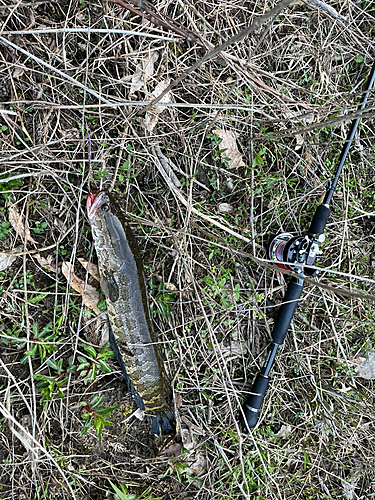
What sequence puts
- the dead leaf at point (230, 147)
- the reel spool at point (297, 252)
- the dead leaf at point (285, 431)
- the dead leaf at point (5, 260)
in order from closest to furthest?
1. the reel spool at point (297, 252)
2. the dead leaf at point (5, 260)
3. the dead leaf at point (230, 147)
4. the dead leaf at point (285, 431)

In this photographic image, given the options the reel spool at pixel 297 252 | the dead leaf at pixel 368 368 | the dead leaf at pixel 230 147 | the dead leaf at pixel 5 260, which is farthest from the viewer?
the dead leaf at pixel 368 368

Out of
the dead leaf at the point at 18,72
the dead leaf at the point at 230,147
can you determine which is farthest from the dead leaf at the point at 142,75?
the dead leaf at the point at 18,72

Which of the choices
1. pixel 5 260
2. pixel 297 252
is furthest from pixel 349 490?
pixel 5 260

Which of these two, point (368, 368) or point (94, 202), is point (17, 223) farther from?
point (368, 368)

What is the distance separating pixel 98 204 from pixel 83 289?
65 centimetres

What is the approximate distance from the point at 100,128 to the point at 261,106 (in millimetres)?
1286

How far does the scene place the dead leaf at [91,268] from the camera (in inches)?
107

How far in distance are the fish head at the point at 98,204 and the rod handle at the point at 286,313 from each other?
1.49 meters

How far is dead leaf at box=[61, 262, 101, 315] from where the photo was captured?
270cm

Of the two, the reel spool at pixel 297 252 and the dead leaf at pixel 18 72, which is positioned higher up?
the dead leaf at pixel 18 72

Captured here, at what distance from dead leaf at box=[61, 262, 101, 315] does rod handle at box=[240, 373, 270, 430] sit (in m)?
1.35

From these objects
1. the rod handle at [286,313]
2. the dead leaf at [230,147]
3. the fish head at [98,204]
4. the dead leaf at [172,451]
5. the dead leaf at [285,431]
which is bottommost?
the dead leaf at [285,431]

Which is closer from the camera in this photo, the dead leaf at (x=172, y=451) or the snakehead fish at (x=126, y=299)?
the snakehead fish at (x=126, y=299)

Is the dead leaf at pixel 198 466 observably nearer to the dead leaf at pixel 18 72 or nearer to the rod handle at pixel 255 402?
the rod handle at pixel 255 402
